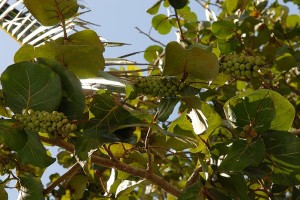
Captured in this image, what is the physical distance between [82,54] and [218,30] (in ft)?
4.76

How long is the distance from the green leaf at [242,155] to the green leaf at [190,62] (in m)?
0.23

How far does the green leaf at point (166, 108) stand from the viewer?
1.76m

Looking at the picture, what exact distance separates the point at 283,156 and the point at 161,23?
70.9 inches

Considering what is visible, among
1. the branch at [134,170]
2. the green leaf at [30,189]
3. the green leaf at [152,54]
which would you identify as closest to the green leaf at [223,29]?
the green leaf at [152,54]

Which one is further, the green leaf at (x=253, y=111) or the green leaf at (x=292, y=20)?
A: the green leaf at (x=292, y=20)

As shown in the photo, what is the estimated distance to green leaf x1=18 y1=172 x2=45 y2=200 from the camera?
1.96 metres

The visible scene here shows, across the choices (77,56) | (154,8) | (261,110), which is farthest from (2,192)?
(154,8)

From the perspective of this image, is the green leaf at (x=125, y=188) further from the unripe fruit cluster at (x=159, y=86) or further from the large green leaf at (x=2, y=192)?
the unripe fruit cluster at (x=159, y=86)

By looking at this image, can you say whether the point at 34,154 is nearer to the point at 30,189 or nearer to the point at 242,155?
the point at 30,189

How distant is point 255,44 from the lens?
3.51 metres

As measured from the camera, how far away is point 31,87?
1643 millimetres

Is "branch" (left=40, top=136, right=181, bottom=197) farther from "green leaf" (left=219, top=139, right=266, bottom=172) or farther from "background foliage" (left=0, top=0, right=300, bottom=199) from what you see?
"green leaf" (left=219, top=139, right=266, bottom=172)

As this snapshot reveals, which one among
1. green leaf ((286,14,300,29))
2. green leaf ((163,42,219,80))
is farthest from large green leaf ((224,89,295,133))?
green leaf ((286,14,300,29))

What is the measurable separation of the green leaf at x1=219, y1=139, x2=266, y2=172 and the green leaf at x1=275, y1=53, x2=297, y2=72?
5.25 feet
